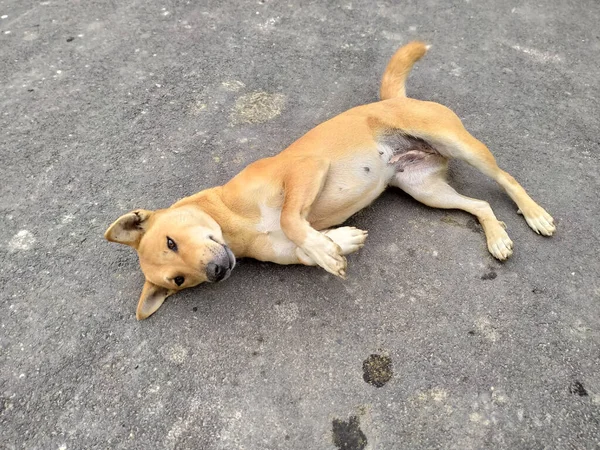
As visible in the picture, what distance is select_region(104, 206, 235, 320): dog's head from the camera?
289 centimetres

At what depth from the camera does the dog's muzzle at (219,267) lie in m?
2.86

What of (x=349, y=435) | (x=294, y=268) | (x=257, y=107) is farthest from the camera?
(x=257, y=107)

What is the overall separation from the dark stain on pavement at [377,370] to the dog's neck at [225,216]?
113 centimetres

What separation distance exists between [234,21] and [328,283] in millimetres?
3575

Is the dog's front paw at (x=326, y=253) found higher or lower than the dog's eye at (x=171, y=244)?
higher

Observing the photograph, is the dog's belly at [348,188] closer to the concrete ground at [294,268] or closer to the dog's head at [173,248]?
the concrete ground at [294,268]

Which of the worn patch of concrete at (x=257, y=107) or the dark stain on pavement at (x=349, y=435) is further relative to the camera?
the worn patch of concrete at (x=257, y=107)

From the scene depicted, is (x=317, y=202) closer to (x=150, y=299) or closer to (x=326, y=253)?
(x=326, y=253)

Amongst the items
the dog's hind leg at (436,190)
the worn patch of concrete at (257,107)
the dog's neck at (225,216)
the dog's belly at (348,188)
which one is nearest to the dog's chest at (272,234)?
the dog's neck at (225,216)

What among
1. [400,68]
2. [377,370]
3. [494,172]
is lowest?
[377,370]

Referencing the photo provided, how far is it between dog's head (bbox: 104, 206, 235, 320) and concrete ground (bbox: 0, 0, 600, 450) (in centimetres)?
25

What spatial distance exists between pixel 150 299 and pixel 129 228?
1.60 ft

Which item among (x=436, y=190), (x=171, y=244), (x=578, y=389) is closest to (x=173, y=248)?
(x=171, y=244)

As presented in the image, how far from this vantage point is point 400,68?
3980 mm
